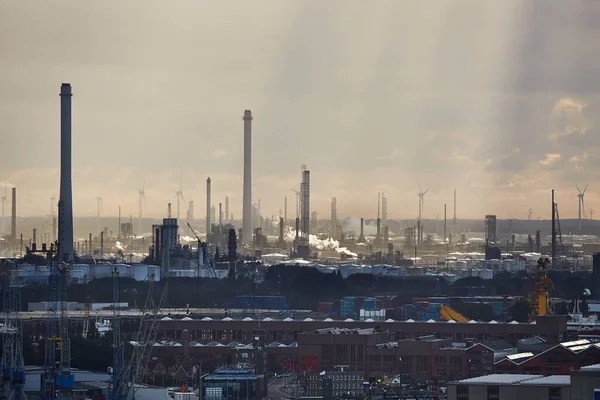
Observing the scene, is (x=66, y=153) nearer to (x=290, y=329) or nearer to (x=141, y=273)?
(x=141, y=273)

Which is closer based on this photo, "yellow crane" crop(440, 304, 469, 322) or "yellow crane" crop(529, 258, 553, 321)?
"yellow crane" crop(529, 258, 553, 321)

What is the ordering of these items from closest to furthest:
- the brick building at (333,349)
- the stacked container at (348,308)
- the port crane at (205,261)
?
the brick building at (333,349), the stacked container at (348,308), the port crane at (205,261)

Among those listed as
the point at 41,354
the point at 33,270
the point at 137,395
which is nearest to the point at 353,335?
the point at 41,354

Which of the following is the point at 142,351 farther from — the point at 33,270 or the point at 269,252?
the point at 269,252

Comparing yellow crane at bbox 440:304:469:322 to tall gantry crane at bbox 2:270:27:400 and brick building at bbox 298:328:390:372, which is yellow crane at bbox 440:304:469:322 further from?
tall gantry crane at bbox 2:270:27:400

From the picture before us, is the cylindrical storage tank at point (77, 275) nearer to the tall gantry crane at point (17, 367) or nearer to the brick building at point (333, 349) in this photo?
the tall gantry crane at point (17, 367)

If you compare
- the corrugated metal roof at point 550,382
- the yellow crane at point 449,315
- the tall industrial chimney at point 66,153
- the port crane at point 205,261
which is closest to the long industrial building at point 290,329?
the yellow crane at point 449,315

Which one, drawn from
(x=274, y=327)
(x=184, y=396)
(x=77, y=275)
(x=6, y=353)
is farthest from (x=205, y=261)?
(x=184, y=396)

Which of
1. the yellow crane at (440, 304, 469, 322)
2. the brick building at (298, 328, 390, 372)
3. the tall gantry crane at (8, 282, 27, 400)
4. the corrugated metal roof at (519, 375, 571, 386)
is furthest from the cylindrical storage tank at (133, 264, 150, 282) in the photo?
the corrugated metal roof at (519, 375, 571, 386)
